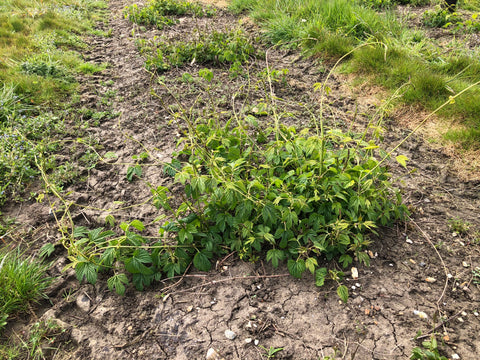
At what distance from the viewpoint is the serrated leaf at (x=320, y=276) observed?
203cm

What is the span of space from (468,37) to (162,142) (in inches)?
171

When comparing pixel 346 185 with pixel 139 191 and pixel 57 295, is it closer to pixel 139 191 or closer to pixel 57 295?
pixel 139 191

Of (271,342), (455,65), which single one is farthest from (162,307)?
(455,65)

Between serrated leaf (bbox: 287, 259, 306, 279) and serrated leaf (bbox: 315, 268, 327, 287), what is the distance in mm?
116

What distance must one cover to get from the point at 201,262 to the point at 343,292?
0.92m

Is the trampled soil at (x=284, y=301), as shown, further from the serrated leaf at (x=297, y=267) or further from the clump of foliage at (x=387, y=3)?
the clump of foliage at (x=387, y=3)

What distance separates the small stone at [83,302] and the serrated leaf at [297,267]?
131cm

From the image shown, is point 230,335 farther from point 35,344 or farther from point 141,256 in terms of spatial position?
point 35,344

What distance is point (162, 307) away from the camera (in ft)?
6.62

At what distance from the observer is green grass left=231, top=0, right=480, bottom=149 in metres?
3.28

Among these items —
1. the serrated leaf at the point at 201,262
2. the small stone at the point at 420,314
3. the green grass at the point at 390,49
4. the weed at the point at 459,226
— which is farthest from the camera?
the green grass at the point at 390,49

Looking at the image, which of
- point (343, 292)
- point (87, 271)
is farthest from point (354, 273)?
point (87, 271)

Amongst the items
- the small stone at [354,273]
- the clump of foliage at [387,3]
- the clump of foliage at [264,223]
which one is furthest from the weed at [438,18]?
the small stone at [354,273]

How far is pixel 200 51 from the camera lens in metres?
4.43
